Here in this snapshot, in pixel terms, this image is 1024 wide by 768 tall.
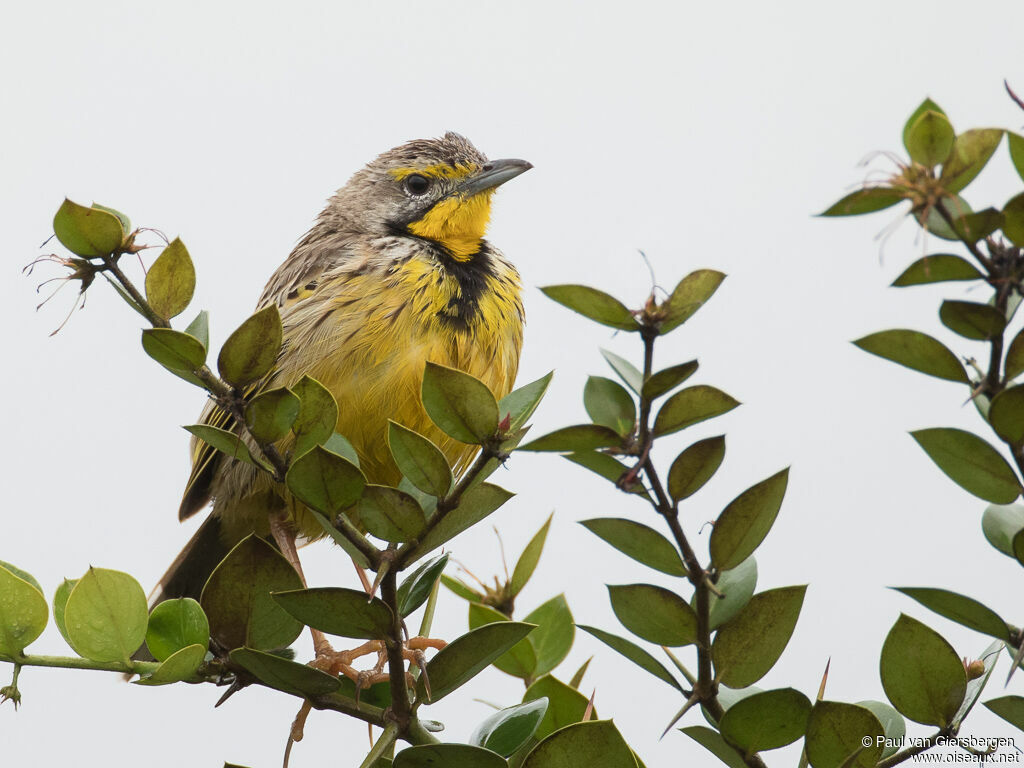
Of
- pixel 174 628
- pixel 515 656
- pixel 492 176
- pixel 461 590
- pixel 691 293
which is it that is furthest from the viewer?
pixel 492 176

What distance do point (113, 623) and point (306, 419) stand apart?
423 millimetres

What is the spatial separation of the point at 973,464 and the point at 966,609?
22 centimetres

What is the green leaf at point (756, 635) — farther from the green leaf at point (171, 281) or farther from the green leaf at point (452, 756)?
the green leaf at point (171, 281)

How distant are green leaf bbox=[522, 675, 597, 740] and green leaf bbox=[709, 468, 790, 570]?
0.53 metres

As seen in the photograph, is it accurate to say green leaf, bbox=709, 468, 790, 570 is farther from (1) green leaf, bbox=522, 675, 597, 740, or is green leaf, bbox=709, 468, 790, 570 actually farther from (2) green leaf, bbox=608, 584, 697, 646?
(1) green leaf, bbox=522, 675, 597, 740

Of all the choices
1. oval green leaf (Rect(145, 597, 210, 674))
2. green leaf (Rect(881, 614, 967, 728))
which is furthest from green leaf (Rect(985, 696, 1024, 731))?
oval green leaf (Rect(145, 597, 210, 674))

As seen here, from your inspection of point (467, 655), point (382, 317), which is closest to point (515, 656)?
point (467, 655)

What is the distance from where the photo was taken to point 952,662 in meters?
1.46

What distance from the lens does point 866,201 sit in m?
1.11

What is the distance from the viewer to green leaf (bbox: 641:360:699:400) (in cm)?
128

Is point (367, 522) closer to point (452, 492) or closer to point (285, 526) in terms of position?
point (452, 492)

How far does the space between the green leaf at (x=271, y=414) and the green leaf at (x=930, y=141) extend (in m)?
0.84

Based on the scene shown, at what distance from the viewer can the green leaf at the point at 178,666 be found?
159 cm

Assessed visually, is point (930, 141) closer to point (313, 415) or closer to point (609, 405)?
point (609, 405)
